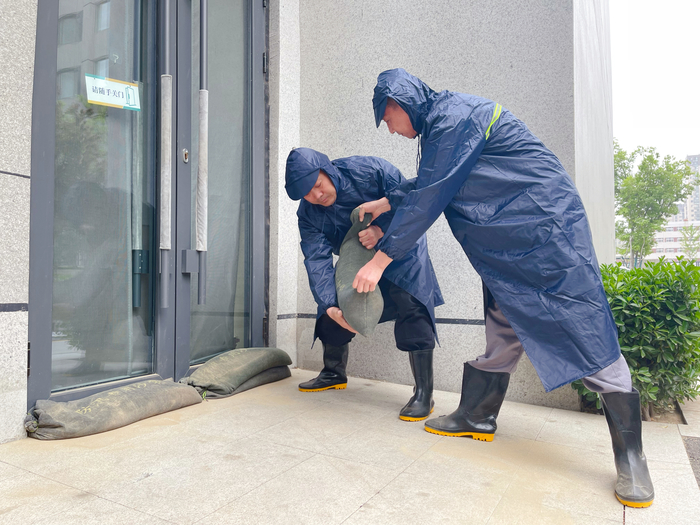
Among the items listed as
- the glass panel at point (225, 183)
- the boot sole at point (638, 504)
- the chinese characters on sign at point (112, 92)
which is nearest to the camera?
the boot sole at point (638, 504)

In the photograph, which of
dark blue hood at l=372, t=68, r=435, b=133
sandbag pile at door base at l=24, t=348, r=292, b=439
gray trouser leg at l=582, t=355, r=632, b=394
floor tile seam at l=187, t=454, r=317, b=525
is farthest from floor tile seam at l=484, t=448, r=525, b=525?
sandbag pile at door base at l=24, t=348, r=292, b=439

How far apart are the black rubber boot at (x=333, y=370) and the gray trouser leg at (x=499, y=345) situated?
3.98 ft

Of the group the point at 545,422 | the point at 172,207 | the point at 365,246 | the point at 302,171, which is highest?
the point at 302,171

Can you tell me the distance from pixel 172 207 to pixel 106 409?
4.08 feet

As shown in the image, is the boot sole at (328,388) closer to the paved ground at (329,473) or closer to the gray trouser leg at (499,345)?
the paved ground at (329,473)

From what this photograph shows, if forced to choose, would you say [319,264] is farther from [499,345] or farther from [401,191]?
[499,345]

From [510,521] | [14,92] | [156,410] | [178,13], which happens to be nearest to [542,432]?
[510,521]

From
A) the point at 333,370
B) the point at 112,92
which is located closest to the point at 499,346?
the point at 333,370

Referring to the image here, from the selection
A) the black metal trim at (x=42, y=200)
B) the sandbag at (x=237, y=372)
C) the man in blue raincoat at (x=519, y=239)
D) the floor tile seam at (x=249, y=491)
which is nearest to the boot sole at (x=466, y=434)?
the man in blue raincoat at (x=519, y=239)

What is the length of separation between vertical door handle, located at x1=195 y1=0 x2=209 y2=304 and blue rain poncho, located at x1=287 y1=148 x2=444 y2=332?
2.02ft

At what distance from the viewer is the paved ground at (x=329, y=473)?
1.52 metres

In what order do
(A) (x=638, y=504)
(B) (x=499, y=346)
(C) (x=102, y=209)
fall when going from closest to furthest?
(A) (x=638, y=504)
(B) (x=499, y=346)
(C) (x=102, y=209)

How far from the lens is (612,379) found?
1789 mm

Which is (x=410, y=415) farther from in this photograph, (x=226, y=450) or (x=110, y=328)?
(x=110, y=328)
